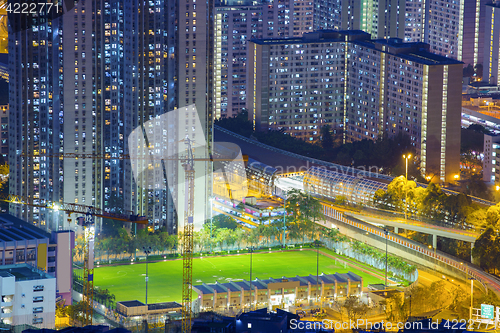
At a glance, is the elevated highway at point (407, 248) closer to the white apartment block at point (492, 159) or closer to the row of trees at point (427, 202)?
the row of trees at point (427, 202)

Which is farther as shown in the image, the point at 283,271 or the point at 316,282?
the point at 283,271

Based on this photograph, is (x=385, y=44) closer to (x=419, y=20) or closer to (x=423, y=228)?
(x=423, y=228)

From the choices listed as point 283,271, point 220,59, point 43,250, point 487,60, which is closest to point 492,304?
point 283,271

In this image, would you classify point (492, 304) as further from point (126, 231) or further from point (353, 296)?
point (126, 231)

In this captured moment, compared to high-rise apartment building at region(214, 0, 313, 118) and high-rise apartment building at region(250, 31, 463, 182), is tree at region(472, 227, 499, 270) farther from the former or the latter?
high-rise apartment building at region(214, 0, 313, 118)

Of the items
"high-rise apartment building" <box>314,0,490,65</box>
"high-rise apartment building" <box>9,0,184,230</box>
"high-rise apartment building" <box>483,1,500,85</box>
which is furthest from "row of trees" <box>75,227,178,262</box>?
"high-rise apartment building" <box>483,1,500,85</box>

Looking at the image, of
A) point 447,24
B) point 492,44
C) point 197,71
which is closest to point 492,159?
point 197,71

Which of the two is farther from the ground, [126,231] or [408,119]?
[408,119]
